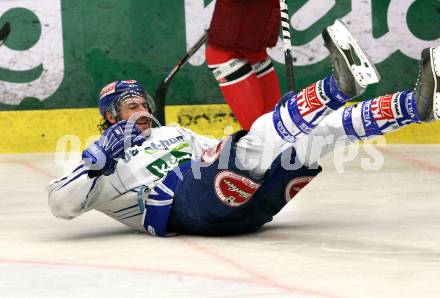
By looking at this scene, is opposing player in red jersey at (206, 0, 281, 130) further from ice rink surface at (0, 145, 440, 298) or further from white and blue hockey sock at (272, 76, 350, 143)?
white and blue hockey sock at (272, 76, 350, 143)

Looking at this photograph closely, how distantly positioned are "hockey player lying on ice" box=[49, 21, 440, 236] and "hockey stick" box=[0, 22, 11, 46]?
2.73 meters

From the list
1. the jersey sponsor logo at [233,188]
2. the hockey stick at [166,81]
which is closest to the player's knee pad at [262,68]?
the hockey stick at [166,81]

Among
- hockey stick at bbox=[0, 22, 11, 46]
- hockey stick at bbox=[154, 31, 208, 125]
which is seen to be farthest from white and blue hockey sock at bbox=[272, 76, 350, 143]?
hockey stick at bbox=[0, 22, 11, 46]

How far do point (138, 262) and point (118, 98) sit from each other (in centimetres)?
75

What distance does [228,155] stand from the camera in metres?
3.28

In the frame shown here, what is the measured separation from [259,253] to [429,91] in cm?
64

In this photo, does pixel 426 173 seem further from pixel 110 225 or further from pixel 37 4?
pixel 37 4

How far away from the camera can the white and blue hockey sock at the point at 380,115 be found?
3.13 m

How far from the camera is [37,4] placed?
6430 millimetres

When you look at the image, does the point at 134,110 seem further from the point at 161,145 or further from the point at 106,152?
the point at 106,152

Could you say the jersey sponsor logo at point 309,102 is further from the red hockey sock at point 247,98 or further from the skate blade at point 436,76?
the red hockey sock at point 247,98

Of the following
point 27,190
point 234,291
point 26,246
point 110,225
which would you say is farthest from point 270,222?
point 27,190

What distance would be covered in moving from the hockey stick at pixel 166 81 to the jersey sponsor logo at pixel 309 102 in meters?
3.09

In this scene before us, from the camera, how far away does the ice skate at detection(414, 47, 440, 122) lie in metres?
3.06
